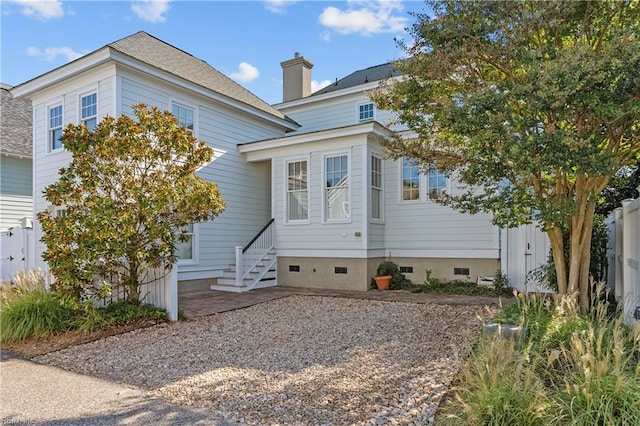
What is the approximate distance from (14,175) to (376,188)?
12224mm

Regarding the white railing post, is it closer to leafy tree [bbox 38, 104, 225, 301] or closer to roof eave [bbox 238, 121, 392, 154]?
roof eave [bbox 238, 121, 392, 154]

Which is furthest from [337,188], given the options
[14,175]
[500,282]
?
[14,175]

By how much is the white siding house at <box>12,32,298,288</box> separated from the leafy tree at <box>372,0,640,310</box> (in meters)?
6.44

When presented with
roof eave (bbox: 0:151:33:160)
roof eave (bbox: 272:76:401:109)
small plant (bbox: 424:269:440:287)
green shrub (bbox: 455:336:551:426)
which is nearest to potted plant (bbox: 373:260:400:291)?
small plant (bbox: 424:269:440:287)

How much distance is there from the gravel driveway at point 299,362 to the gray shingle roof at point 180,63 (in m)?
6.75

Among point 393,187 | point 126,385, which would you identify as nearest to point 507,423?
point 126,385

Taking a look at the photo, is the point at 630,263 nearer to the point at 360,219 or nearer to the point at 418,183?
the point at 360,219

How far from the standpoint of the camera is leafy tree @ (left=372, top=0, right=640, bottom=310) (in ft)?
14.8

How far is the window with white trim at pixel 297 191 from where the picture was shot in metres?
11.8

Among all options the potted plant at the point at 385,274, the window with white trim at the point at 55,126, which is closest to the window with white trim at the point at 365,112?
the potted plant at the point at 385,274

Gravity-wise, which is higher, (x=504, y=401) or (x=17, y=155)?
(x=17, y=155)

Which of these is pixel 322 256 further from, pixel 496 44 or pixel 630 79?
pixel 630 79

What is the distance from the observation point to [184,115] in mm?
10984

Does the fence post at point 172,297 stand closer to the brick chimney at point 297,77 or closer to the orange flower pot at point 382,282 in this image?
the orange flower pot at point 382,282
